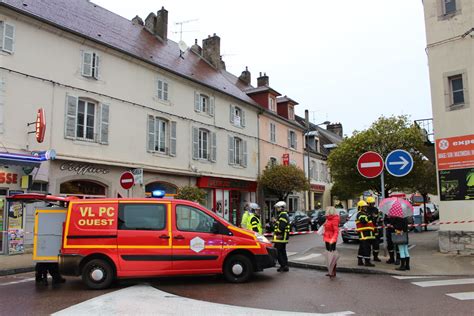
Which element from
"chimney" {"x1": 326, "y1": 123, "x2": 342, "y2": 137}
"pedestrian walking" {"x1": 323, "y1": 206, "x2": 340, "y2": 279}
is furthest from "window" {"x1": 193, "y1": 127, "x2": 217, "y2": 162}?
"chimney" {"x1": 326, "y1": 123, "x2": 342, "y2": 137}

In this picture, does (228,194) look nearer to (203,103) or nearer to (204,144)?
(204,144)

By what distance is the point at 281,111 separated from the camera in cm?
3456

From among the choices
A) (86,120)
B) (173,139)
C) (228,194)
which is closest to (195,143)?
(173,139)

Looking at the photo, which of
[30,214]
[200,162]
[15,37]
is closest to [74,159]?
[30,214]

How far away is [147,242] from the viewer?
8047 mm

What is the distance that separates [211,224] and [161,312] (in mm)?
→ 2677

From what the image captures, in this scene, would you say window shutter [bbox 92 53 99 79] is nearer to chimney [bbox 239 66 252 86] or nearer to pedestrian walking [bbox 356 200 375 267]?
pedestrian walking [bbox 356 200 375 267]

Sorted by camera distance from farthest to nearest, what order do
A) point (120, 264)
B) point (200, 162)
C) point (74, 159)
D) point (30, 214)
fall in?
1. point (200, 162)
2. point (74, 159)
3. point (30, 214)
4. point (120, 264)

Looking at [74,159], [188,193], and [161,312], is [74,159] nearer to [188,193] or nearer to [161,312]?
[188,193]

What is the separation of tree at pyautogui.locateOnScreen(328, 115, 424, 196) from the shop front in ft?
26.2

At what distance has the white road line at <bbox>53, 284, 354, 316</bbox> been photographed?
5.96 metres

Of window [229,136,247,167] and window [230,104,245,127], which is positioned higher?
window [230,104,245,127]

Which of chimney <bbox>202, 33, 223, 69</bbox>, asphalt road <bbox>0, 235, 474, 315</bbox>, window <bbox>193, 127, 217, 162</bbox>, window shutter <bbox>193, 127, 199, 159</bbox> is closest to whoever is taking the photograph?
asphalt road <bbox>0, 235, 474, 315</bbox>

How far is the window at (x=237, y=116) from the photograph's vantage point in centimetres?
2653
